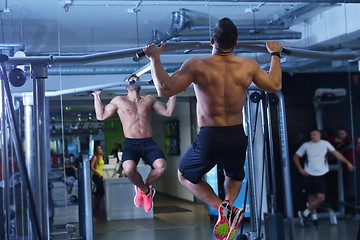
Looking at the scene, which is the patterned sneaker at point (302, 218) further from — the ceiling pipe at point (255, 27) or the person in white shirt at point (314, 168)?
the ceiling pipe at point (255, 27)

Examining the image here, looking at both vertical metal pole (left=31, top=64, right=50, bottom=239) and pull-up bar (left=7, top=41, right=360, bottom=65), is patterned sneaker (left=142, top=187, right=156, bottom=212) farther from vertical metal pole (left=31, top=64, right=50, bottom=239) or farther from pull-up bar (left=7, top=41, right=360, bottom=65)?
pull-up bar (left=7, top=41, right=360, bottom=65)

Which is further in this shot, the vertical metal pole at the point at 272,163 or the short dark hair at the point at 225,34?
the vertical metal pole at the point at 272,163

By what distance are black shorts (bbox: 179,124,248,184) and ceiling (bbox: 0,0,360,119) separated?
4.41ft

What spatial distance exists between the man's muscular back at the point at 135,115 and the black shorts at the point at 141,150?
0.05 m

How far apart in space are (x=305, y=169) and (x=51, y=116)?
2644mm

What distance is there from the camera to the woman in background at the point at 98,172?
205 inches

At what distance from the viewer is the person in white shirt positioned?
6047 mm

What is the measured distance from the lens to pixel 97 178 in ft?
17.1

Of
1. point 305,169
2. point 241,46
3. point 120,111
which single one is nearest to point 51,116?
point 120,111

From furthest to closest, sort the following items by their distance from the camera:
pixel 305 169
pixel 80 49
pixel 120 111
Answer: pixel 305 169
pixel 80 49
pixel 120 111

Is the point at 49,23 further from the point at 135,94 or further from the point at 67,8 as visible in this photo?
the point at 135,94

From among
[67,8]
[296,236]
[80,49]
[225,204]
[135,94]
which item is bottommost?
[296,236]

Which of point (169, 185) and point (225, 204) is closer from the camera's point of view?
point (225, 204)

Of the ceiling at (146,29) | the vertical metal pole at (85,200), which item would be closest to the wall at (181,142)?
the ceiling at (146,29)
